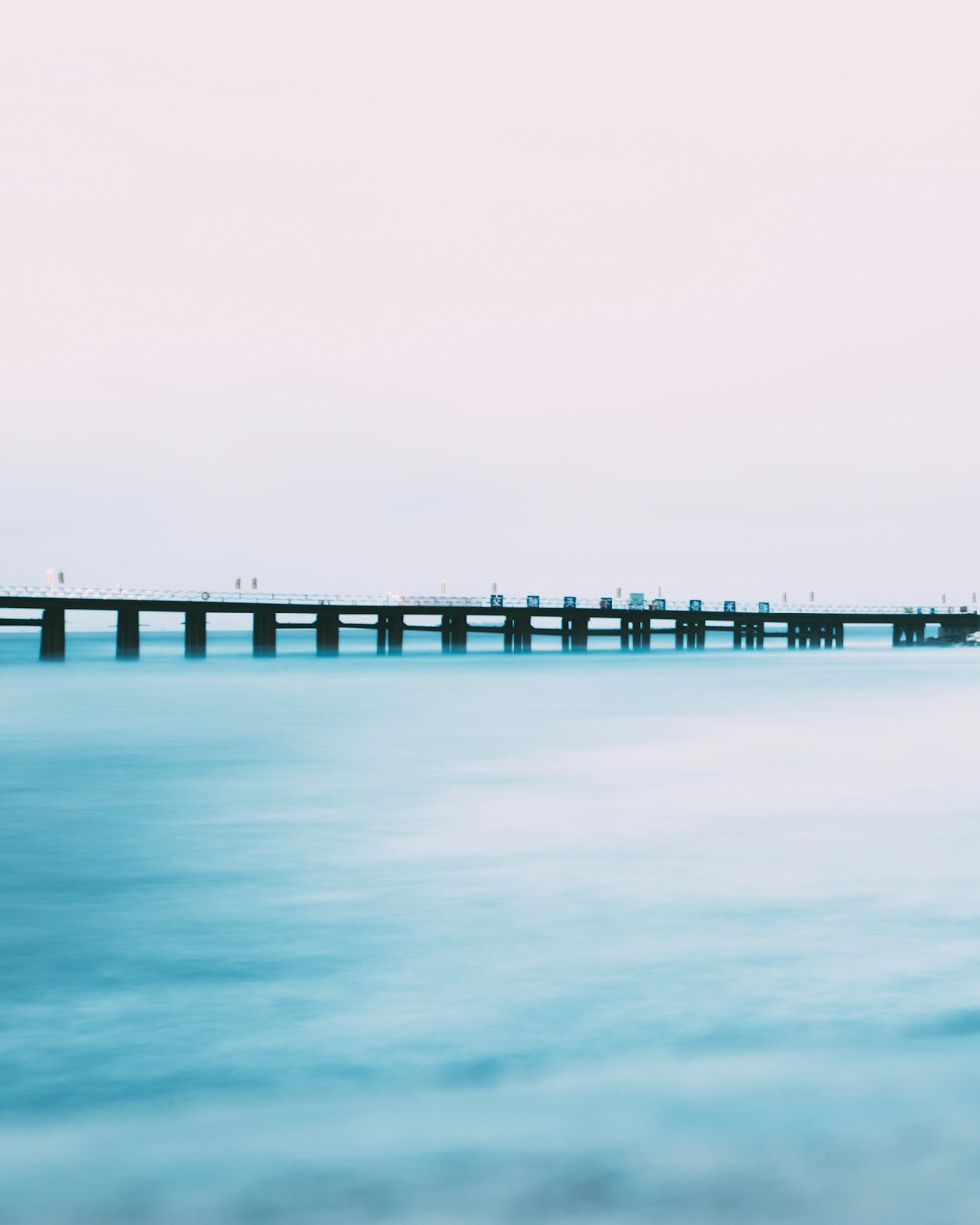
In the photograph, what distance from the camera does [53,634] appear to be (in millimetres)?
89500

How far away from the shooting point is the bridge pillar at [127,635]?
302ft

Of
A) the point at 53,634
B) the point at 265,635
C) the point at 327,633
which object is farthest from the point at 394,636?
the point at 53,634

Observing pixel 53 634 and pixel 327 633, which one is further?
pixel 327 633

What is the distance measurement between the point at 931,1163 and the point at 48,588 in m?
84.7

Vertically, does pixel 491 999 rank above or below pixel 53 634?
below

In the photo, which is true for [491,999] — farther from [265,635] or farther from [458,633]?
[458,633]

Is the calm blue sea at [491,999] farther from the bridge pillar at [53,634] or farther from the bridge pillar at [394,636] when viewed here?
the bridge pillar at [394,636]

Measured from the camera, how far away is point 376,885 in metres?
15.3

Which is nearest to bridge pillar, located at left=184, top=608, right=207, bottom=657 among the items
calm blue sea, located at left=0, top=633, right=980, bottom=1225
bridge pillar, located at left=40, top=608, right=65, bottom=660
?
bridge pillar, located at left=40, top=608, right=65, bottom=660

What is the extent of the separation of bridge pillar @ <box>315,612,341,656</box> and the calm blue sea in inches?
2937

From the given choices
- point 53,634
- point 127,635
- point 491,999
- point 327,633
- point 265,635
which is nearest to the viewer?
point 491,999

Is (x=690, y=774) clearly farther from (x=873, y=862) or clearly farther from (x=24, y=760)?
(x=24, y=760)

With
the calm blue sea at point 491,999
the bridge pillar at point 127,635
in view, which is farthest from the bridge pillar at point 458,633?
the calm blue sea at point 491,999

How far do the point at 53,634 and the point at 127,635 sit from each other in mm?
5936
